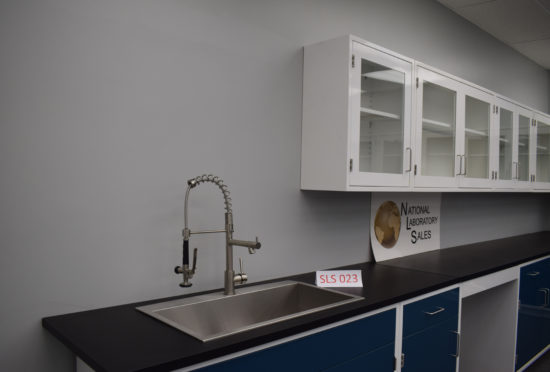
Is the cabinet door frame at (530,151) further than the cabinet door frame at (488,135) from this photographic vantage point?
Yes

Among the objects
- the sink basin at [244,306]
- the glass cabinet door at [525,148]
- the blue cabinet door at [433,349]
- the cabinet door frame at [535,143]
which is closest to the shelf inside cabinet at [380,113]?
the sink basin at [244,306]

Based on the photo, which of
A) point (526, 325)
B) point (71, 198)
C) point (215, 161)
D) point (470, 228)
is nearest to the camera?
point (71, 198)

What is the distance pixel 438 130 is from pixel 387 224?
62 cm

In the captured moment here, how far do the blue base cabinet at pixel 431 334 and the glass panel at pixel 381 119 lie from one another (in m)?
0.64

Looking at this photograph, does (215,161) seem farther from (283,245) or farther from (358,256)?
(358,256)

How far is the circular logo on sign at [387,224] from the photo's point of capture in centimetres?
259

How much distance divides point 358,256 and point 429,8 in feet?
5.84

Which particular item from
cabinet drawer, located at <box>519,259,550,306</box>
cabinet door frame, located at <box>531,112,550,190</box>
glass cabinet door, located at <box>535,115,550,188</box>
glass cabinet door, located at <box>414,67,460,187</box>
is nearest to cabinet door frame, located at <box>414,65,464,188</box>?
glass cabinet door, located at <box>414,67,460,187</box>

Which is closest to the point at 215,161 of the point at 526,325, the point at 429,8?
the point at 429,8

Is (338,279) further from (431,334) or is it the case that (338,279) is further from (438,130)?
(438,130)

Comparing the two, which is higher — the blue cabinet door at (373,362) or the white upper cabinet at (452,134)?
the white upper cabinet at (452,134)

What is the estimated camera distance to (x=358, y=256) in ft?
8.14

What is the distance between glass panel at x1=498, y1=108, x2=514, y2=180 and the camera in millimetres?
3135

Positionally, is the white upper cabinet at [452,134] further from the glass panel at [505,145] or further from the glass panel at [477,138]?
the glass panel at [505,145]
